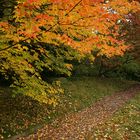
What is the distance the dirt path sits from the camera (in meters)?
11.4

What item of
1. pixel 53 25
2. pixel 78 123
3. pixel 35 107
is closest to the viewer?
pixel 53 25

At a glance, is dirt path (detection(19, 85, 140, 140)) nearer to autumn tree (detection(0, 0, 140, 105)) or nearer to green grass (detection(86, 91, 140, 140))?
green grass (detection(86, 91, 140, 140))

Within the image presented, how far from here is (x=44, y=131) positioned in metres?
12.1

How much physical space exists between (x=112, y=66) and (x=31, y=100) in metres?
14.9

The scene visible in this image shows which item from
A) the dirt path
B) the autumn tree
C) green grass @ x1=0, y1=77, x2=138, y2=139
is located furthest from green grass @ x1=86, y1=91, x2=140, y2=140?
the autumn tree

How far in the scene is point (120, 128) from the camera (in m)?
12.7

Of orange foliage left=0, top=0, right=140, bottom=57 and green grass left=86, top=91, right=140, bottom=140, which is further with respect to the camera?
green grass left=86, top=91, right=140, bottom=140

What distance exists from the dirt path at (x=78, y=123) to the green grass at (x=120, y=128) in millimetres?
376

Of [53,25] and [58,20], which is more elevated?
[58,20]

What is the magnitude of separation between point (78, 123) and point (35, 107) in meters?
2.66

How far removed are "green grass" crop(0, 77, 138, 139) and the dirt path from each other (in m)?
0.56

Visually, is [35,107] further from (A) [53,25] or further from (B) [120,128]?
(A) [53,25]

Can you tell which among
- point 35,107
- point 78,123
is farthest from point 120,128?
point 35,107

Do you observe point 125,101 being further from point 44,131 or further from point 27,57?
point 27,57
